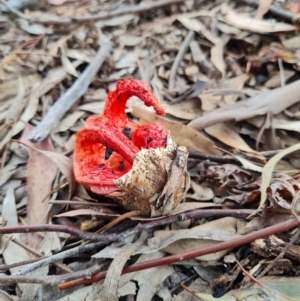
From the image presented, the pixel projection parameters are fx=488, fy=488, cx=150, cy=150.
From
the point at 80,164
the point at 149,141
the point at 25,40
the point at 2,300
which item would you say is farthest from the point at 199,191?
the point at 25,40

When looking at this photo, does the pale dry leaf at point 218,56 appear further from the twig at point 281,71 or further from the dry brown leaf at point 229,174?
the dry brown leaf at point 229,174

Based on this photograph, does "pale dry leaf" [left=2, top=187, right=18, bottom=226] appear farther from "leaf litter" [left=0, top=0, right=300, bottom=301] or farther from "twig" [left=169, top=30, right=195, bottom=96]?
"twig" [left=169, top=30, right=195, bottom=96]

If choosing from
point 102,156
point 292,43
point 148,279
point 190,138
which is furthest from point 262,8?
point 148,279

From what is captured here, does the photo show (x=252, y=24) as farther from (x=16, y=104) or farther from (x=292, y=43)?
(x=16, y=104)

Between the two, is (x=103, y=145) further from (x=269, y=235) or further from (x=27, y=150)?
(x=269, y=235)

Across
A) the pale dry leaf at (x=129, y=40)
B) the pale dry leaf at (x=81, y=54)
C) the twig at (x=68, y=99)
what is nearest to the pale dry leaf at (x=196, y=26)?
the pale dry leaf at (x=129, y=40)

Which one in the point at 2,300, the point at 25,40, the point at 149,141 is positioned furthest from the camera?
the point at 25,40
